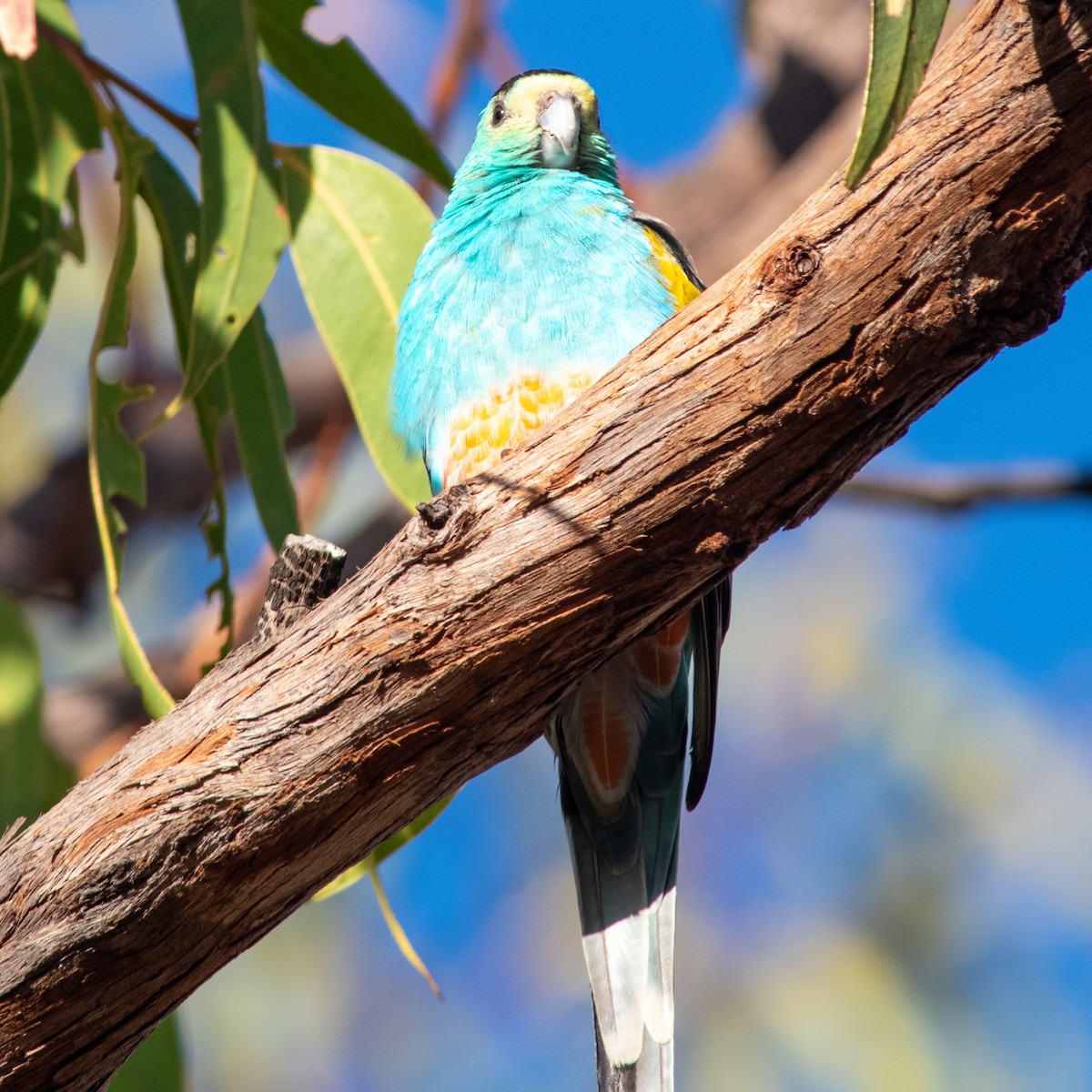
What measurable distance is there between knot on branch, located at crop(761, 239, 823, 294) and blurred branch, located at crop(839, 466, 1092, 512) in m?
2.50

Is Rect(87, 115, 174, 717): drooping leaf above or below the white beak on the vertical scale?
below

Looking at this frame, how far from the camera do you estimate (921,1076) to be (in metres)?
4.68

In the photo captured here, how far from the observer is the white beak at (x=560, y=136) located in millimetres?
3219

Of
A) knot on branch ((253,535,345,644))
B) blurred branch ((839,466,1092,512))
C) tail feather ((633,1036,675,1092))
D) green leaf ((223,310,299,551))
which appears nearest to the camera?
knot on branch ((253,535,345,644))

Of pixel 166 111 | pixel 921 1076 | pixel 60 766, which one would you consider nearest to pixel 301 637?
pixel 166 111

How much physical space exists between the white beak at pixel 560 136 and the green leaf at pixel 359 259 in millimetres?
345

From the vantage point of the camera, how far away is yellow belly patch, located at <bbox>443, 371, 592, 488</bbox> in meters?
2.68

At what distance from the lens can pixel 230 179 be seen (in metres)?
2.71

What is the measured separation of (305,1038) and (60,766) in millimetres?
2696

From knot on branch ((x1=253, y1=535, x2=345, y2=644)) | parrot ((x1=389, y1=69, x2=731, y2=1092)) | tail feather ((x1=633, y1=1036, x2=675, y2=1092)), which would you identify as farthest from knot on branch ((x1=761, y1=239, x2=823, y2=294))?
tail feather ((x1=633, y1=1036, x2=675, y2=1092))

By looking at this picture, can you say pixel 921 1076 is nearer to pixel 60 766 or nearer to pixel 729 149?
pixel 60 766

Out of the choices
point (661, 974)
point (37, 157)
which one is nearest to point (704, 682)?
point (661, 974)

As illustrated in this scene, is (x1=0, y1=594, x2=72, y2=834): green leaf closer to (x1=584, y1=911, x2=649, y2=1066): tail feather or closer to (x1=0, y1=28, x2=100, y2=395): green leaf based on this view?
(x1=0, y1=28, x2=100, y2=395): green leaf

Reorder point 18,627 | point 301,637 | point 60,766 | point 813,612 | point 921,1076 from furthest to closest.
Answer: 1. point 813,612
2. point 921,1076
3. point 60,766
4. point 18,627
5. point 301,637
